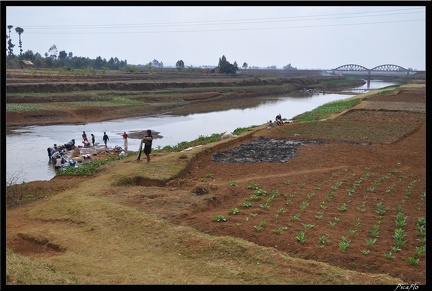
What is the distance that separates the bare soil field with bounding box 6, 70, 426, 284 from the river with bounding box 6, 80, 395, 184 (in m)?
5.47

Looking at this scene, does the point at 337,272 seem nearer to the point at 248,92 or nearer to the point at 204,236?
the point at 204,236

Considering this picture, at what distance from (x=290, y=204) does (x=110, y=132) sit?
77.1 feet

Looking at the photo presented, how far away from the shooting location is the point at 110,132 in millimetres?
32500

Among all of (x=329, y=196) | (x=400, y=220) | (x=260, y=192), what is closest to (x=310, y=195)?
(x=329, y=196)

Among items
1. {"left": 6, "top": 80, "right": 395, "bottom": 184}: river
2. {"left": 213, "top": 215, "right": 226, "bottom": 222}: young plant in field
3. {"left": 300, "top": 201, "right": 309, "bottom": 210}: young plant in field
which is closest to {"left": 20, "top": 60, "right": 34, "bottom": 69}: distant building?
{"left": 6, "top": 80, "right": 395, "bottom": 184}: river

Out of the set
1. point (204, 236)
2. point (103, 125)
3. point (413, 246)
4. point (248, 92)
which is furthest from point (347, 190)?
point (248, 92)

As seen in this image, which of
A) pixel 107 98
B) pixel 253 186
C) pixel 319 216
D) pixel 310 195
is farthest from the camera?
pixel 107 98

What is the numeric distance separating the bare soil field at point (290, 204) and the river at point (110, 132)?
547 cm

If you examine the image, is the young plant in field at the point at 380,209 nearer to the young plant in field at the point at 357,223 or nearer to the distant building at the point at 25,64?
the young plant in field at the point at 357,223

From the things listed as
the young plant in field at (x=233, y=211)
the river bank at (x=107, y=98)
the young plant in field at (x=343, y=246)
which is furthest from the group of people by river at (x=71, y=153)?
the river bank at (x=107, y=98)

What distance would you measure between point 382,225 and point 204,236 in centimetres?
462

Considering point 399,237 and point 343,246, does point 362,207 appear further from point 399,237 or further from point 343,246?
point 343,246

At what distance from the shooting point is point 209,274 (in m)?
7.62

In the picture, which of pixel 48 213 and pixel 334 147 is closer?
pixel 48 213
